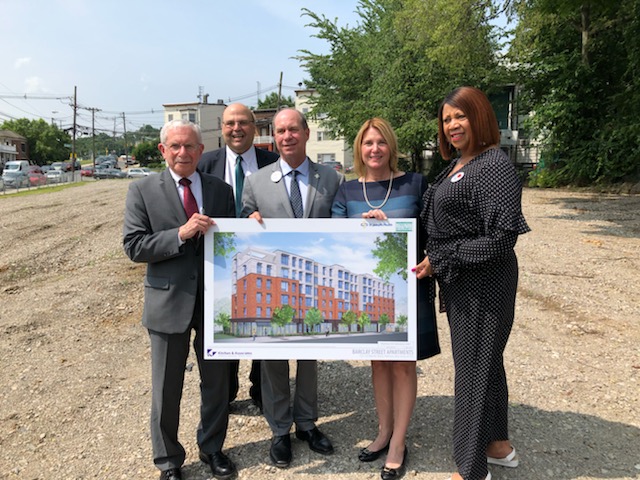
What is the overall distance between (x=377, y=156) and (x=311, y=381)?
1.69 metres

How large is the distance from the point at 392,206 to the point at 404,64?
896 inches

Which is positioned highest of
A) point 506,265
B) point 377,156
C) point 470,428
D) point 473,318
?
point 377,156

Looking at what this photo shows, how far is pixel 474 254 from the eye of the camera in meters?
2.75

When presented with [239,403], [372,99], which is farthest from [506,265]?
[372,99]

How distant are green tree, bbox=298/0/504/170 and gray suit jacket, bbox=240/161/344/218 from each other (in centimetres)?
1523

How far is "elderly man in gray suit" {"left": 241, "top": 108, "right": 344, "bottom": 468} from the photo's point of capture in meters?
3.39

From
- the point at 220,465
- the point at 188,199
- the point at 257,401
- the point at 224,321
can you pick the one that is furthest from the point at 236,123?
the point at 220,465

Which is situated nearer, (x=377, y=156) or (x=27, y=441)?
(x=377, y=156)

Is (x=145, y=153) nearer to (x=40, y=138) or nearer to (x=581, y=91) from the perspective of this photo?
(x=40, y=138)

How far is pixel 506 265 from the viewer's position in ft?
9.43

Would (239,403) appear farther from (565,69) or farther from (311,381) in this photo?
(565,69)

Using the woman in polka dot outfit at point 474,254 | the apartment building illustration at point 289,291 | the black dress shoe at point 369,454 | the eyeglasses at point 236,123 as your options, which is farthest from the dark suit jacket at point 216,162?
the black dress shoe at point 369,454

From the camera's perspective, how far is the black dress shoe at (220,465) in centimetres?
329

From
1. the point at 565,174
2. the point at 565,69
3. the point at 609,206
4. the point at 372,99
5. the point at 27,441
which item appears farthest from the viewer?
the point at 372,99
